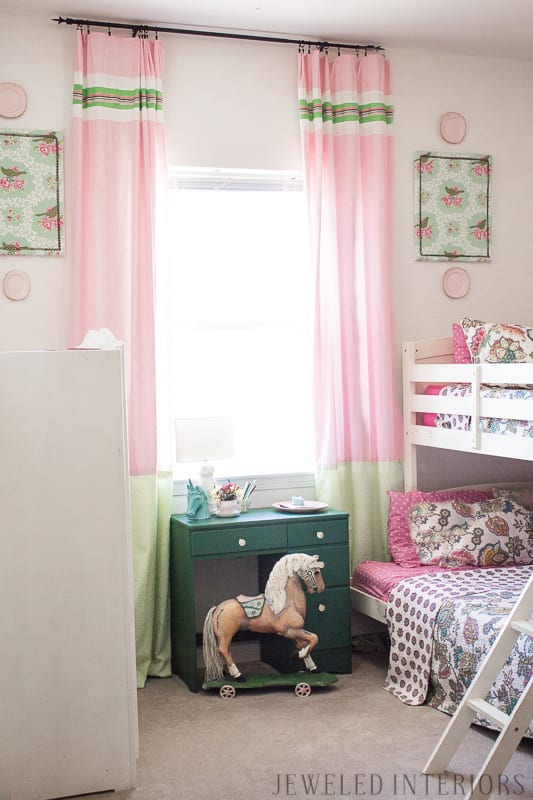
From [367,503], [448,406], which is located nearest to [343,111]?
[448,406]

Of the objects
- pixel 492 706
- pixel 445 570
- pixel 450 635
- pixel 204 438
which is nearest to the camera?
pixel 492 706

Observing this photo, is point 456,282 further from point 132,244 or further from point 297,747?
point 297,747

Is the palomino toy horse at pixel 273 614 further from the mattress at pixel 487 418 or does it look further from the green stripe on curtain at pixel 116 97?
the green stripe on curtain at pixel 116 97

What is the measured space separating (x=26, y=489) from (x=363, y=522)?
193cm

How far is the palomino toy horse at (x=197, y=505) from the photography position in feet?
12.6

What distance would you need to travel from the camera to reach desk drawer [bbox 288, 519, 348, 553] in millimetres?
3898

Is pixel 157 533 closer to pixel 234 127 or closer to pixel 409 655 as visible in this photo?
pixel 409 655

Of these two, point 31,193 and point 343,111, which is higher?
point 343,111

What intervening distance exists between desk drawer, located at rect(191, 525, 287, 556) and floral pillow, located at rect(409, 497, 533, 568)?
0.65 meters

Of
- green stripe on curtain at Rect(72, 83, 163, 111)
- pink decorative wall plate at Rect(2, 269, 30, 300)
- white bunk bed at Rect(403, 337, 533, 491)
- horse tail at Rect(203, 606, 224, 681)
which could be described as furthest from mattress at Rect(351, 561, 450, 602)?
green stripe on curtain at Rect(72, 83, 163, 111)

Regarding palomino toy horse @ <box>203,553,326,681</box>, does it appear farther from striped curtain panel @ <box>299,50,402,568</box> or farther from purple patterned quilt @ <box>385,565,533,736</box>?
striped curtain panel @ <box>299,50,402,568</box>

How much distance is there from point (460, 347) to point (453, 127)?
116 cm

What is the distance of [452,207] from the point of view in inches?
176

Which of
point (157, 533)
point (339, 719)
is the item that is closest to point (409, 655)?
point (339, 719)
